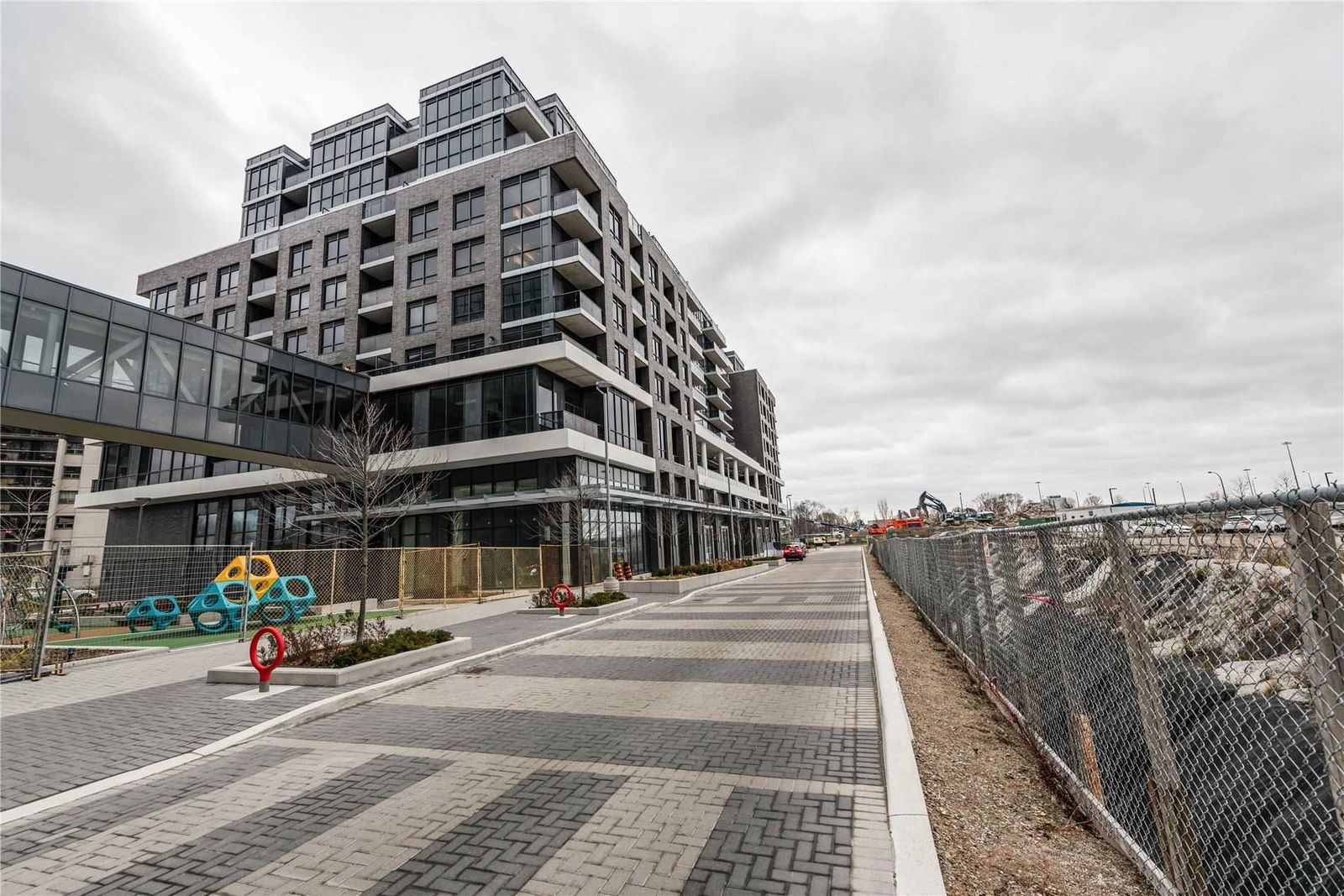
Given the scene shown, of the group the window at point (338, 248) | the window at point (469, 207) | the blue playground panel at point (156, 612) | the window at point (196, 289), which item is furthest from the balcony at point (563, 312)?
the window at point (196, 289)

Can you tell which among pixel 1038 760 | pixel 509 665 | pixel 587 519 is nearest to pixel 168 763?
pixel 509 665

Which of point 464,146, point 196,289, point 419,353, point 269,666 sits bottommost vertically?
point 269,666

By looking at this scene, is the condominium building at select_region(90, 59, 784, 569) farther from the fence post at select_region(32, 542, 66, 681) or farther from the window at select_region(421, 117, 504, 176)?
the fence post at select_region(32, 542, 66, 681)

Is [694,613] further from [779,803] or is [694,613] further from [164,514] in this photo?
[164,514]

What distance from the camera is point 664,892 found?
324 centimetres

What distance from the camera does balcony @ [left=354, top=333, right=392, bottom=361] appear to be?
34.2m

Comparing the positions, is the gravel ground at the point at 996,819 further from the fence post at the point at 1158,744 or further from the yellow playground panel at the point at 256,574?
the yellow playground panel at the point at 256,574

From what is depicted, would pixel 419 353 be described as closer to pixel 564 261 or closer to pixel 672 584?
pixel 564 261

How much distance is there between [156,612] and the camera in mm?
15500

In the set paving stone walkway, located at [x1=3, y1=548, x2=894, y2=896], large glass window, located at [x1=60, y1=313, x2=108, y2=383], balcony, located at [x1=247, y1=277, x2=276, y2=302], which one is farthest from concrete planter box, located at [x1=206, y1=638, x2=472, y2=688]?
balcony, located at [x1=247, y1=277, x2=276, y2=302]

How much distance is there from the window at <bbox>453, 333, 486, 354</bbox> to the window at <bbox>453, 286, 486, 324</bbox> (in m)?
0.96

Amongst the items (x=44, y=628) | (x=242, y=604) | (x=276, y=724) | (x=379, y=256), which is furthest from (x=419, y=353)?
(x=276, y=724)

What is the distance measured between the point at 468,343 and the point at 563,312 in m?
6.08

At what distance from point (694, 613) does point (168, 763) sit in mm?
12773
